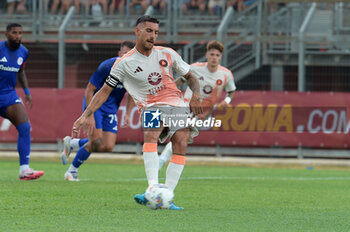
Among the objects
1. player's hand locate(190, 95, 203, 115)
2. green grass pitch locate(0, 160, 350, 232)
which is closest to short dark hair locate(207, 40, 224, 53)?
green grass pitch locate(0, 160, 350, 232)

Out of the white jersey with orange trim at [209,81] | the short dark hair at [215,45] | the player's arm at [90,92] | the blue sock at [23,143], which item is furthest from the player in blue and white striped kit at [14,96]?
the white jersey with orange trim at [209,81]

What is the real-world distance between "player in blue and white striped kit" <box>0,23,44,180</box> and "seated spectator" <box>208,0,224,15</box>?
10.4 meters

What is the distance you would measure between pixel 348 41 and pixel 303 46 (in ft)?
5.15

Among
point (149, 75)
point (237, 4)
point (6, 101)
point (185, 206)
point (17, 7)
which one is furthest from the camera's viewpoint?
point (17, 7)

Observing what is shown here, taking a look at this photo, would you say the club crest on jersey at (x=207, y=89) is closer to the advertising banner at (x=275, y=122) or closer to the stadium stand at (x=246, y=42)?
the advertising banner at (x=275, y=122)

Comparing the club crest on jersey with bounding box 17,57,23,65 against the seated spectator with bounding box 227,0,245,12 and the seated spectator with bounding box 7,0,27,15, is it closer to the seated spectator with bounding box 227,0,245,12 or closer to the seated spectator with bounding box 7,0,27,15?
the seated spectator with bounding box 227,0,245,12

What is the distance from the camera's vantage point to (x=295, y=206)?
8.57 m

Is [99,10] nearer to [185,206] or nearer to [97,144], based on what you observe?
[97,144]

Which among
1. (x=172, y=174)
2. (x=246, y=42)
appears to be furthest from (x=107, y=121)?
(x=246, y=42)

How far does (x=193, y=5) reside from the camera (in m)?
22.1

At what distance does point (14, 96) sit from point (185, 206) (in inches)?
169

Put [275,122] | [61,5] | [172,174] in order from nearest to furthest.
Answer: [172,174] → [275,122] → [61,5]

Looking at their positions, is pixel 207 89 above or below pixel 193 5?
below

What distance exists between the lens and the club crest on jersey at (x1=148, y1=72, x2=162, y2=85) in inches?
321
